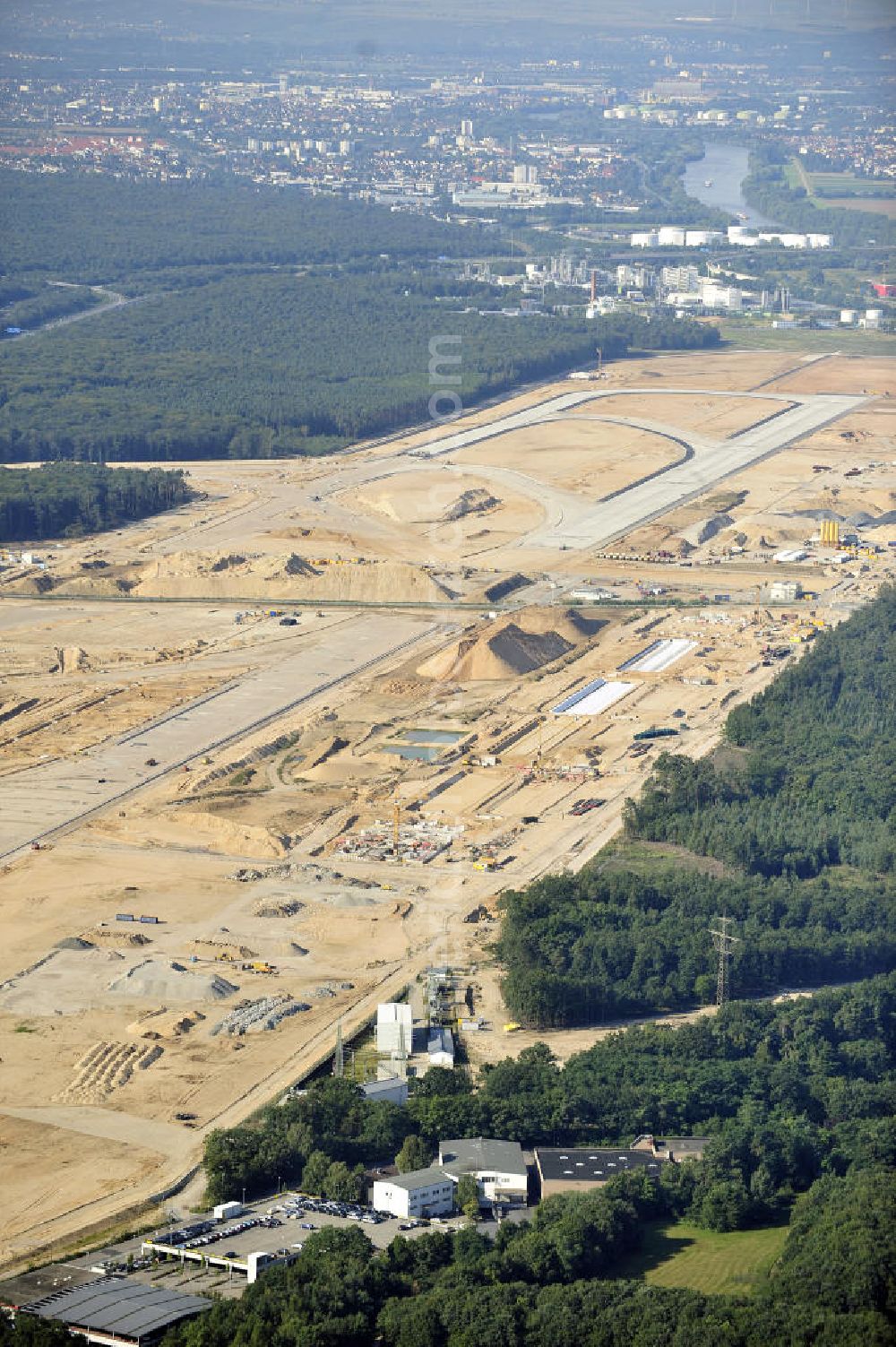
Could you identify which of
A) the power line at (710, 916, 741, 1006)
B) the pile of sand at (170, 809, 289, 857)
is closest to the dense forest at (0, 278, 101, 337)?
the pile of sand at (170, 809, 289, 857)

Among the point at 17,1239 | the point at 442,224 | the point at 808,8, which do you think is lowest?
the point at 17,1239

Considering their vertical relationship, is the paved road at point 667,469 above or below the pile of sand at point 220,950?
above

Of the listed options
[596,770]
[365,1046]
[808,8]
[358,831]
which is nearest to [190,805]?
[358,831]

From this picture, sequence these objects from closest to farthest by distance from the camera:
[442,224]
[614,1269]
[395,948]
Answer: [614,1269], [395,948], [442,224]

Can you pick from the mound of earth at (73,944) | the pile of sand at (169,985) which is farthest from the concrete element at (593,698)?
the pile of sand at (169,985)

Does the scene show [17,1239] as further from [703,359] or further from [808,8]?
[808,8]

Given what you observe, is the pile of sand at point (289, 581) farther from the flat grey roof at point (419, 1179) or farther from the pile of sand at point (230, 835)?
the flat grey roof at point (419, 1179)

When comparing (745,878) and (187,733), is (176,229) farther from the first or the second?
(745,878)
